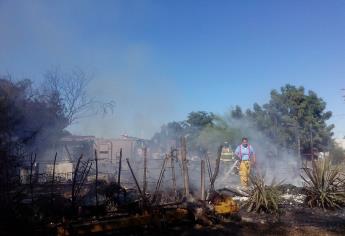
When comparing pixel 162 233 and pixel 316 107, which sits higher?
pixel 316 107

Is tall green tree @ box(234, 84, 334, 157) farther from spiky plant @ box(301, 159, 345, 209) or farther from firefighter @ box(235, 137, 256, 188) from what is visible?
spiky plant @ box(301, 159, 345, 209)

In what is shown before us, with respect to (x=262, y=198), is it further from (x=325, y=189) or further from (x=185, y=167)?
(x=185, y=167)

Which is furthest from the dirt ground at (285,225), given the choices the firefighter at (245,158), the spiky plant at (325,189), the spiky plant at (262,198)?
the firefighter at (245,158)

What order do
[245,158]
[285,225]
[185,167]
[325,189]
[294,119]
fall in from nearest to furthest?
1. [285,225]
2. [185,167]
3. [325,189]
4. [245,158]
5. [294,119]

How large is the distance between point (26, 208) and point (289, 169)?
13.7 m

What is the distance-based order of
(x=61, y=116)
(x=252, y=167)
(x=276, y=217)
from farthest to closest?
(x=61, y=116)
(x=252, y=167)
(x=276, y=217)

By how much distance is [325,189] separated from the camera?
997 centimetres

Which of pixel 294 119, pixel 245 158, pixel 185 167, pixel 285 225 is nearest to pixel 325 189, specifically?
pixel 285 225

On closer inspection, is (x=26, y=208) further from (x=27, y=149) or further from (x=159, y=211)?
(x=27, y=149)

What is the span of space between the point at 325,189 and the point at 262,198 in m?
1.99

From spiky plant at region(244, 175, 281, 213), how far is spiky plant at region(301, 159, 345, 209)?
121 cm

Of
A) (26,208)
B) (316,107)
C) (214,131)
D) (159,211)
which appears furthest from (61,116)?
(316,107)

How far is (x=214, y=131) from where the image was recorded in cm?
2766

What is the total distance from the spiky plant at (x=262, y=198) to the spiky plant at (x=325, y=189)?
3.96 ft
